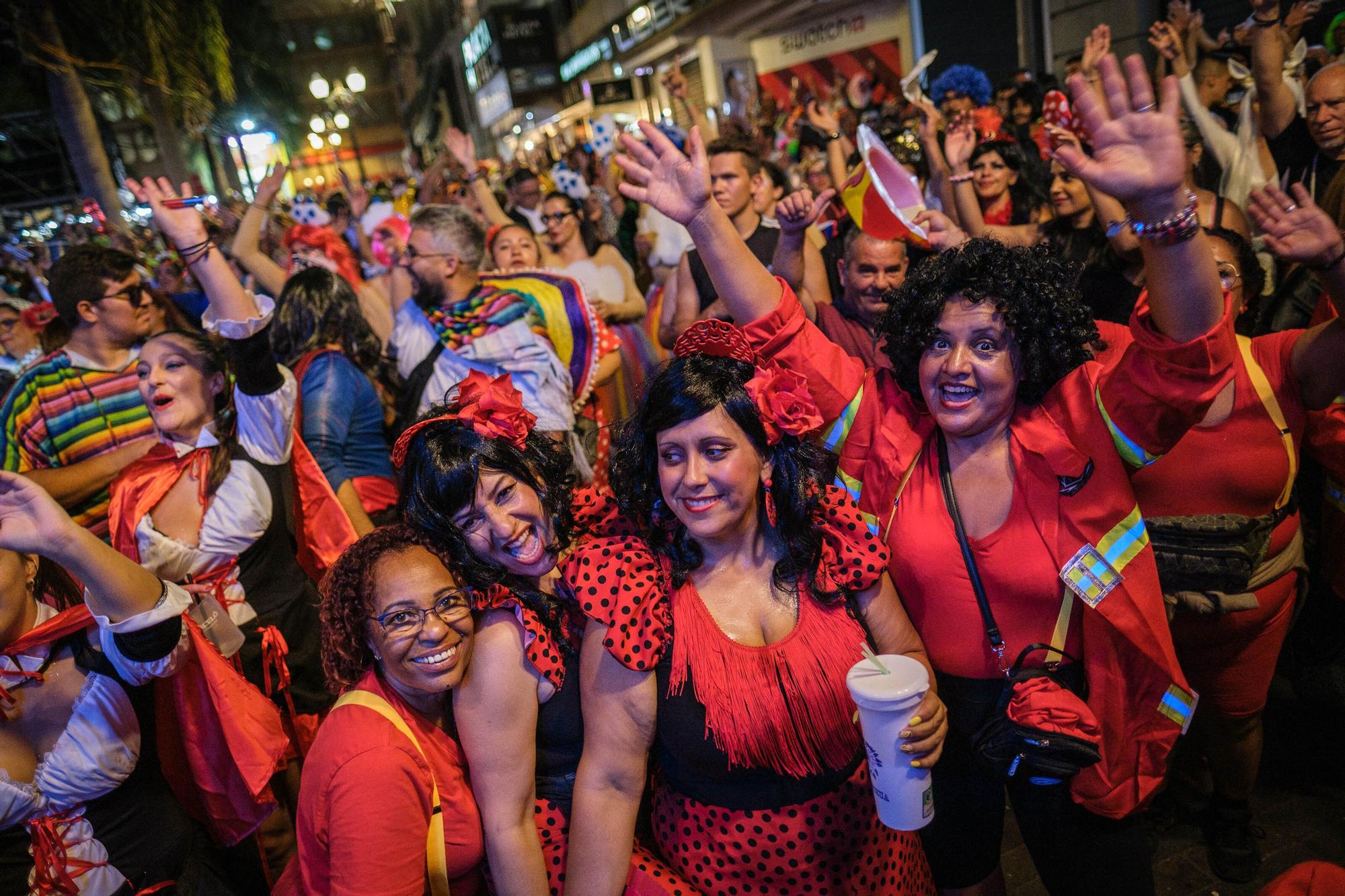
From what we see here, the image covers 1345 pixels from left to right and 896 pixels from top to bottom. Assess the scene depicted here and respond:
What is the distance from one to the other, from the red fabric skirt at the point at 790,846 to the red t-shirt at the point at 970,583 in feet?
1.27

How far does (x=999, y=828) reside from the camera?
2160mm

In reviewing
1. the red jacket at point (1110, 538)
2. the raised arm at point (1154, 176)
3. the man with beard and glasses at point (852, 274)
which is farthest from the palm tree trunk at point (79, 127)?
the raised arm at point (1154, 176)

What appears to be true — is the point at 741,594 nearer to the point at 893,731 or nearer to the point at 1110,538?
the point at 893,731

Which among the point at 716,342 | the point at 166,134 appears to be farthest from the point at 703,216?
the point at 166,134

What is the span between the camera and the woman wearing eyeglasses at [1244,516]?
1963mm

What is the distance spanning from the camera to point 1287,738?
315cm

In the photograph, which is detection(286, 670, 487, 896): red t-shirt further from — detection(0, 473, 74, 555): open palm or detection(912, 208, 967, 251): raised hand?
detection(912, 208, 967, 251): raised hand

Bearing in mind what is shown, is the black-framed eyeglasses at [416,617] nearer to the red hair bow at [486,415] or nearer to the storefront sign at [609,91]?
the red hair bow at [486,415]

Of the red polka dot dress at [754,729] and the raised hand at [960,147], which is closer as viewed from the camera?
the red polka dot dress at [754,729]

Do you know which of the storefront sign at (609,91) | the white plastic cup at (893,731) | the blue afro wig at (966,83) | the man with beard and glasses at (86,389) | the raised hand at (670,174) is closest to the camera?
the white plastic cup at (893,731)

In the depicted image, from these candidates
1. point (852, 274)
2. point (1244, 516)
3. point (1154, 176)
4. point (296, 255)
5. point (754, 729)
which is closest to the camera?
point (1154, 176)

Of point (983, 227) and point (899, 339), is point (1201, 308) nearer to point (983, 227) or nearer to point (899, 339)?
point (899, 339)

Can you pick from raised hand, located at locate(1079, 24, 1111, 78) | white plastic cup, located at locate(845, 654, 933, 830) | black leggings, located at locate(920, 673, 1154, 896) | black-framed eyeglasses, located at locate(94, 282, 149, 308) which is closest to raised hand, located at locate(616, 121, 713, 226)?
white plastic cup, located at locate(845, 654, 933, 830)

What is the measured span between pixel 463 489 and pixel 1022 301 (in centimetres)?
146
